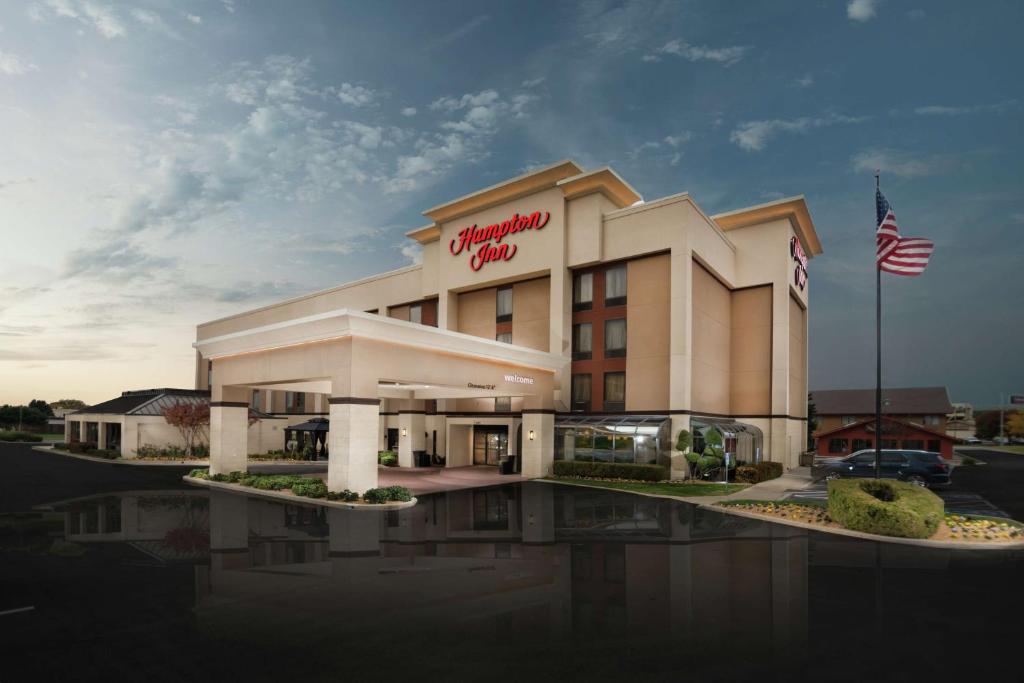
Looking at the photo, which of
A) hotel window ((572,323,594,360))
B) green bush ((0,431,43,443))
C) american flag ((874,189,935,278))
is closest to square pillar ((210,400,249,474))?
hotel window ((572,323,594,360))

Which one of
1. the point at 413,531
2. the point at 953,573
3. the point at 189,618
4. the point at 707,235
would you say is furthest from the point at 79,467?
the point at 953,573

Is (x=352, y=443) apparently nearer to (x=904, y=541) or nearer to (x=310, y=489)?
(x=310, y=489)

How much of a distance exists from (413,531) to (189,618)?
27.0 feet

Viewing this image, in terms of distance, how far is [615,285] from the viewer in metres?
36.0

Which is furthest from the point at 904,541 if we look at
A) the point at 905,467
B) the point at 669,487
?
the point at 905,467

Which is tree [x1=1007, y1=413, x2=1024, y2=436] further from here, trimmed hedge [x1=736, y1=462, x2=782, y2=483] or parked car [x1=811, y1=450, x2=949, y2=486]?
trimmed hedge [x1=736, y1=462, x2=782, y2=483]

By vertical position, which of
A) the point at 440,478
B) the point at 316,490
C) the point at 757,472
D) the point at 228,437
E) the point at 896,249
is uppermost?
the point at 896,249

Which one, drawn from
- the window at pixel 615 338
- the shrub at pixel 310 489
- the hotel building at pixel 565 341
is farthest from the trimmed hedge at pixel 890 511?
the shrub at pixel 310 489

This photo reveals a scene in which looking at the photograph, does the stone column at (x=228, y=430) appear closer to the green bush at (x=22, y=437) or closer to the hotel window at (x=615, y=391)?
the hotel window at (x=615, y=391)

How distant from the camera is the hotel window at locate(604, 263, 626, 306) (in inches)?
1405

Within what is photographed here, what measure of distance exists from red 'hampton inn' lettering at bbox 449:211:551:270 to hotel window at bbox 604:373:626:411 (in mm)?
10426

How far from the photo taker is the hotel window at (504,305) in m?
40.4

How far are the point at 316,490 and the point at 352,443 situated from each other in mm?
2542

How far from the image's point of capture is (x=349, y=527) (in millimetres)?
17734
